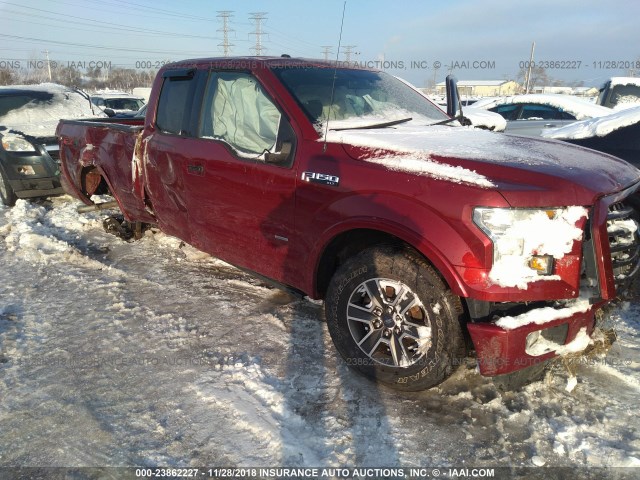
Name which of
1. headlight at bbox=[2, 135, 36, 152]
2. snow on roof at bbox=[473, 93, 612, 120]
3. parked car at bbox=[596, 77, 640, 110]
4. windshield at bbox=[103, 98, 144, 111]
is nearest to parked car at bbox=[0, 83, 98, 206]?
headlight at bbox=[2, 135, 36, 152]

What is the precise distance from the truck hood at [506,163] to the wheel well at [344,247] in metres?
0.44

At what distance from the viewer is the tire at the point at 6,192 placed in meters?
7.00

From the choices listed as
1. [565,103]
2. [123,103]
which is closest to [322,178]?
[565,103]

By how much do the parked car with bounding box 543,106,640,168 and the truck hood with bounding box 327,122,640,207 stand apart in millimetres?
1570

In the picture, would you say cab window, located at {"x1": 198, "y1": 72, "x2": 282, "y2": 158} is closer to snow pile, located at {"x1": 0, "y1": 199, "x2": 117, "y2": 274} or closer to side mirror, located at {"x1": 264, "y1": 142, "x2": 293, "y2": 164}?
side mirror, located at {"x1": 264, "y1": 142, "x2": 293, "y2": 164}

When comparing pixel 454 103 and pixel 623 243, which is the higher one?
pixel 454 103

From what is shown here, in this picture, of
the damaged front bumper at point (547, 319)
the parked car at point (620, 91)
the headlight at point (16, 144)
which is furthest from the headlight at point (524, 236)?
the parked car at point (620, 91)

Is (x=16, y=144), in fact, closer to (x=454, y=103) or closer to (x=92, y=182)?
(x=92, y=182)

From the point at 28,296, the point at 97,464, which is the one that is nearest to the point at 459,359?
the point at 97,464

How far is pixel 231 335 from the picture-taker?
3.39 metres

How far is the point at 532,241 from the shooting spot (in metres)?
2.23

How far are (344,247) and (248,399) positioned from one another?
1082 millimetres

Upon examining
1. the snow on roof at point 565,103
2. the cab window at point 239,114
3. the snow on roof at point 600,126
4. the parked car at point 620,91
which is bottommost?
the cab window at point 239,114

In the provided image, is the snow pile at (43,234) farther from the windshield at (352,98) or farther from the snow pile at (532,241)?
the snow pile at (532,241)
